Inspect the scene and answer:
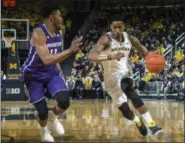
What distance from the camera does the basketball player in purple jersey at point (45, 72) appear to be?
17.0ft

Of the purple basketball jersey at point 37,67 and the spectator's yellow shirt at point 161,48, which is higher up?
the spectator's yellow shirt at point 161,48

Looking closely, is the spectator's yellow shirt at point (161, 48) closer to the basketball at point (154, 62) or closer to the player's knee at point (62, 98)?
the basketball at point (154, 62)

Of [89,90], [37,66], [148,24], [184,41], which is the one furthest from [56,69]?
[148,24]

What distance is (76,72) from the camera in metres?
18.8

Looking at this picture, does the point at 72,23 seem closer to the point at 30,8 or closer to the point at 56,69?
the point at 30,8

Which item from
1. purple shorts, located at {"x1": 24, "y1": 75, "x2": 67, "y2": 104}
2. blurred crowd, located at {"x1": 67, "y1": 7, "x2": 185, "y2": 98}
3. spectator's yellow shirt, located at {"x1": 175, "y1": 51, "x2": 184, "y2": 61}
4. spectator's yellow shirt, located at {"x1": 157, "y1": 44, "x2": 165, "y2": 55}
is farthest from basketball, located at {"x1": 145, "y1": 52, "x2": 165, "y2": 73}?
spectator's yellow shirt, located at {"x1": 157, "y1": 44, "x2": 165, "y2": 55}

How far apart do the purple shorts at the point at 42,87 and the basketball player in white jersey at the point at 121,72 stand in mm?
480

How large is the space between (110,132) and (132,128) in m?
0.75

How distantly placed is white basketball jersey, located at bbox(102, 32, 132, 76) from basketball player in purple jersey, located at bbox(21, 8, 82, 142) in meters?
0.70

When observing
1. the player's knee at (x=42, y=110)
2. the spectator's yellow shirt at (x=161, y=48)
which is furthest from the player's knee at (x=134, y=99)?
the spectator's yellow shirt at (x=161, y=48)

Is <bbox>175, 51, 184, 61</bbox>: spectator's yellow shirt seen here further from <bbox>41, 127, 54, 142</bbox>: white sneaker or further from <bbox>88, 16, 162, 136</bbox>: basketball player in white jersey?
<bbox>41, 127, 54, 142</bbox>: white sneaker

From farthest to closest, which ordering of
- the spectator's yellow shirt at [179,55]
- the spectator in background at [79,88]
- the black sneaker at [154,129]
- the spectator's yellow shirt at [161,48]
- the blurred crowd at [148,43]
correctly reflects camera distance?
the spectator's yellow shirt at [161,48] < the spectator in background at [79,88] < the spectator's yellow shirt at [179,55] < the blurred crowd at [148,43] < the black sneaker at [154,129]

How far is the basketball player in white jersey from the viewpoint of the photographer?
5.53 meters

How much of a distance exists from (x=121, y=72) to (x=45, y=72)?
1.01 meters
